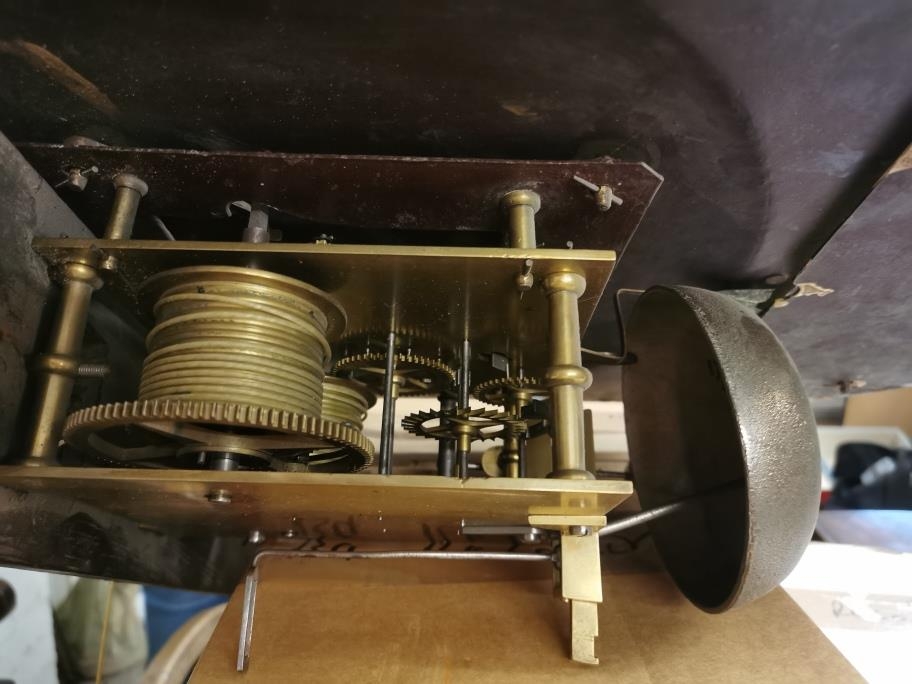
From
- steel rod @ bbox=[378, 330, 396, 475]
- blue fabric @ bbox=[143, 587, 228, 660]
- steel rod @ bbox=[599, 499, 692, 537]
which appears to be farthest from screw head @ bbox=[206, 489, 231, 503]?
A: blue fabric @ bbox=[143, 587, 228, 660]

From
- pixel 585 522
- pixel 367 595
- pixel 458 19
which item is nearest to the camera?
pixel 458 19

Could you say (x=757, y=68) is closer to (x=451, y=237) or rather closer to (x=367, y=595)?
(x=451, y=237)

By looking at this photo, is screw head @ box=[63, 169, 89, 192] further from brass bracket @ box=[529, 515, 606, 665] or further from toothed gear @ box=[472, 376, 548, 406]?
brass bracket @ box=[529, 515, 606, 665]

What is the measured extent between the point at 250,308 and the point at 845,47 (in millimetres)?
738

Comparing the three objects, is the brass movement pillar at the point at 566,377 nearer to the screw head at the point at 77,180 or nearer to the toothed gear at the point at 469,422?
the toothed gear at the point at 469,422

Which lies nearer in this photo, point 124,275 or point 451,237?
point 124,275

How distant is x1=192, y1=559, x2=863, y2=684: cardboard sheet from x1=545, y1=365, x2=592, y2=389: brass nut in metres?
0.44

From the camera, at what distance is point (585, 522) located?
83 cm

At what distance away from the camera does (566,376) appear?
78cm

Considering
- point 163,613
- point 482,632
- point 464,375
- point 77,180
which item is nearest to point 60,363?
point 77,180

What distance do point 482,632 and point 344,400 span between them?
1.37 feet

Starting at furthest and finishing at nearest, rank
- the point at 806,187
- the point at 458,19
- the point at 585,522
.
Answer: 1. the point at 806,187
2. the point at 585,522
3. the point at 458,19

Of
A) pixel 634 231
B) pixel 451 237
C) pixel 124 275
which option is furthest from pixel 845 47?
pixel 124 275

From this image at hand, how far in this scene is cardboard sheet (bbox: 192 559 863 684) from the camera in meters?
0.93
